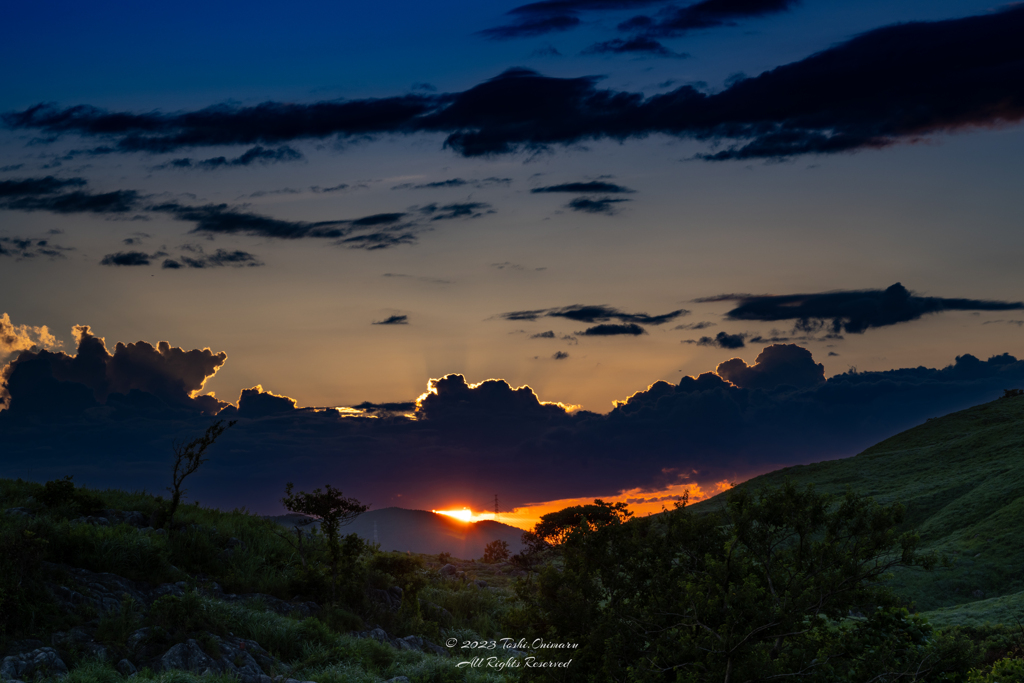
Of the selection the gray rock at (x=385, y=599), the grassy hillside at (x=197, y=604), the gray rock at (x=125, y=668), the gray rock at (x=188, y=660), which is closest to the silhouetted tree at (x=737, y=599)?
the grassy hillside at (x=197, y=604)

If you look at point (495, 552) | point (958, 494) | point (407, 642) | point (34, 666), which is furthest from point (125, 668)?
point (958, 494)

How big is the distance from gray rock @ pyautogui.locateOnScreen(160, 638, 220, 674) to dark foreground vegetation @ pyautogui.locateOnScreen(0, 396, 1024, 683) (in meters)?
0.05

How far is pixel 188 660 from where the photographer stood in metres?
19.5

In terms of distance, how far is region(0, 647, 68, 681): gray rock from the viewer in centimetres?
1705

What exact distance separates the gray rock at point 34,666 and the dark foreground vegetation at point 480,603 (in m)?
0.06

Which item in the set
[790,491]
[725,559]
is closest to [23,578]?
[725,559]

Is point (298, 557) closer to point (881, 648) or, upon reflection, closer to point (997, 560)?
point (881, 648)

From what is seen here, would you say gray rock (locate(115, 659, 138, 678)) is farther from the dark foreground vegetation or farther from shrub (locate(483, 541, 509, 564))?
shrub (locate(483, 541, 509, 564))

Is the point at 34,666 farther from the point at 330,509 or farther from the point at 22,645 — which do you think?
the point at 330,509

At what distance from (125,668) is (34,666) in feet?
6.92

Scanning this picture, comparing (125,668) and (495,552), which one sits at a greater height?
(125,668)

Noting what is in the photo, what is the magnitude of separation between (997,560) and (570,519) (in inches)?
1576

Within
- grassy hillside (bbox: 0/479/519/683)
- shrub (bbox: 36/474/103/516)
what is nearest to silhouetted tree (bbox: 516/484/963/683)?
grassy hillside (bbox: 0/479/519/683)

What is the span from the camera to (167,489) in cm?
2919
